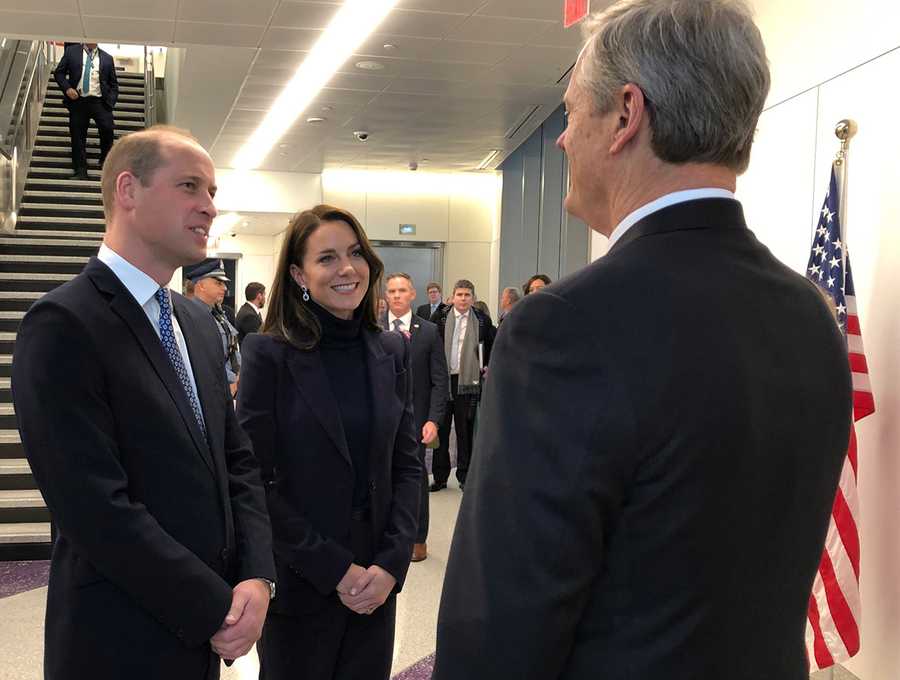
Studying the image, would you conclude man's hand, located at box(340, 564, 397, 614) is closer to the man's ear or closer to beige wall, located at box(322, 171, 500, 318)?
the man's ear

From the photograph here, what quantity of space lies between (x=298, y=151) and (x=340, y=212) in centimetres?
1055

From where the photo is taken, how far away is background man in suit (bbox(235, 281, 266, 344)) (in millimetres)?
8055

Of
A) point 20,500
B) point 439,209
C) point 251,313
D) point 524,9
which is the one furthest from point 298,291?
point 439,209

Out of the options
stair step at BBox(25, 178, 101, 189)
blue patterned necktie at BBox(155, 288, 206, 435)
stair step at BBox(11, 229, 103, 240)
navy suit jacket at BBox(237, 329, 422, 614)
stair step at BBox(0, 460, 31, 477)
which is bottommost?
stair step at BBox(0, 460, 31, 477)

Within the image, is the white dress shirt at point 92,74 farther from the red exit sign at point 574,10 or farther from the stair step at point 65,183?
the red exit sign at point 574,10

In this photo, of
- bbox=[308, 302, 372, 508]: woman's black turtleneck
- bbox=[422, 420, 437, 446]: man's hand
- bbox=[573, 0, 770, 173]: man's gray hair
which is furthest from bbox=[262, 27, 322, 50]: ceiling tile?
bbox=[573, 0, 770, 173]: man's gray hair

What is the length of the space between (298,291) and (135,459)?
0.79 meters

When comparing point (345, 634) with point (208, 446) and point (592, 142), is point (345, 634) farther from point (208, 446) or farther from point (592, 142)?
point (592, 142)

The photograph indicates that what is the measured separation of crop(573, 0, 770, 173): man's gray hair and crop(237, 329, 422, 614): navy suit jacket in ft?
4.34

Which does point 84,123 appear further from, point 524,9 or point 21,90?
point 524,9

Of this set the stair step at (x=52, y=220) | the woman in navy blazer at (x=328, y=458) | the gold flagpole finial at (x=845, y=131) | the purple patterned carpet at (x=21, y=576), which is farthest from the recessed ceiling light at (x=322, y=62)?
the woman in navy blazer at (x=328, y=458)

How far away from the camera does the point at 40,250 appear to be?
8.07 metres

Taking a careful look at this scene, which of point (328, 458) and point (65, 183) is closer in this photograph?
point (328, 458)

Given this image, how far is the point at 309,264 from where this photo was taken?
219 cm
